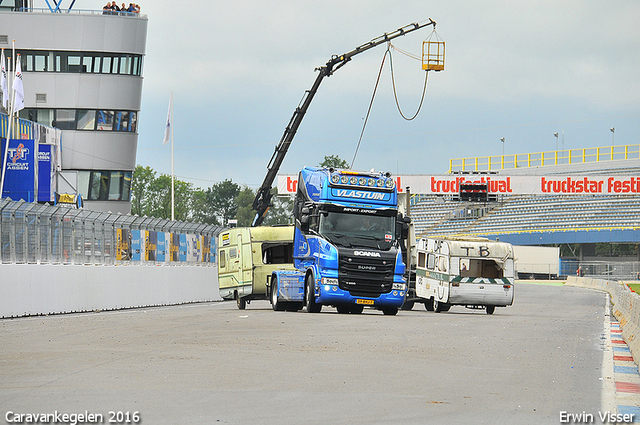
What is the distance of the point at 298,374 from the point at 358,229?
14751 millimetres

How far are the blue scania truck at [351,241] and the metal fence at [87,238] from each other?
20.9 feet

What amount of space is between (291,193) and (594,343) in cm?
4802

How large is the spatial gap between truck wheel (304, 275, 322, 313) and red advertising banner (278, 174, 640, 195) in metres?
38.5

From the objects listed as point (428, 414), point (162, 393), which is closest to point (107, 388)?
point (162, 393)

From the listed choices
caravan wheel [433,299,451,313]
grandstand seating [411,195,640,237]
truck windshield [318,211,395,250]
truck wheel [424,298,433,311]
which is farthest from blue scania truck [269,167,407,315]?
grandstand seating [411,195,640,237]

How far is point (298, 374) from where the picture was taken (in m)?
10.6

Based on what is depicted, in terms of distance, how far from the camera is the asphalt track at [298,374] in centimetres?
796

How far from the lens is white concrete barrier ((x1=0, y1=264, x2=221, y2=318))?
2222cm

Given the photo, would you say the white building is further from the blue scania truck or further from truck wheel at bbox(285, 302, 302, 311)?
the blue scania truck

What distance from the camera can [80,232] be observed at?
26.5m

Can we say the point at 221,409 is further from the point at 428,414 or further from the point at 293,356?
the point at 293,356

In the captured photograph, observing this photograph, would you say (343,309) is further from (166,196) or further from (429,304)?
(166,196)

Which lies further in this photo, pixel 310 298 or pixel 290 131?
pixel 290 131

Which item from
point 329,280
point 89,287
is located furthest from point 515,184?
point 89,287
